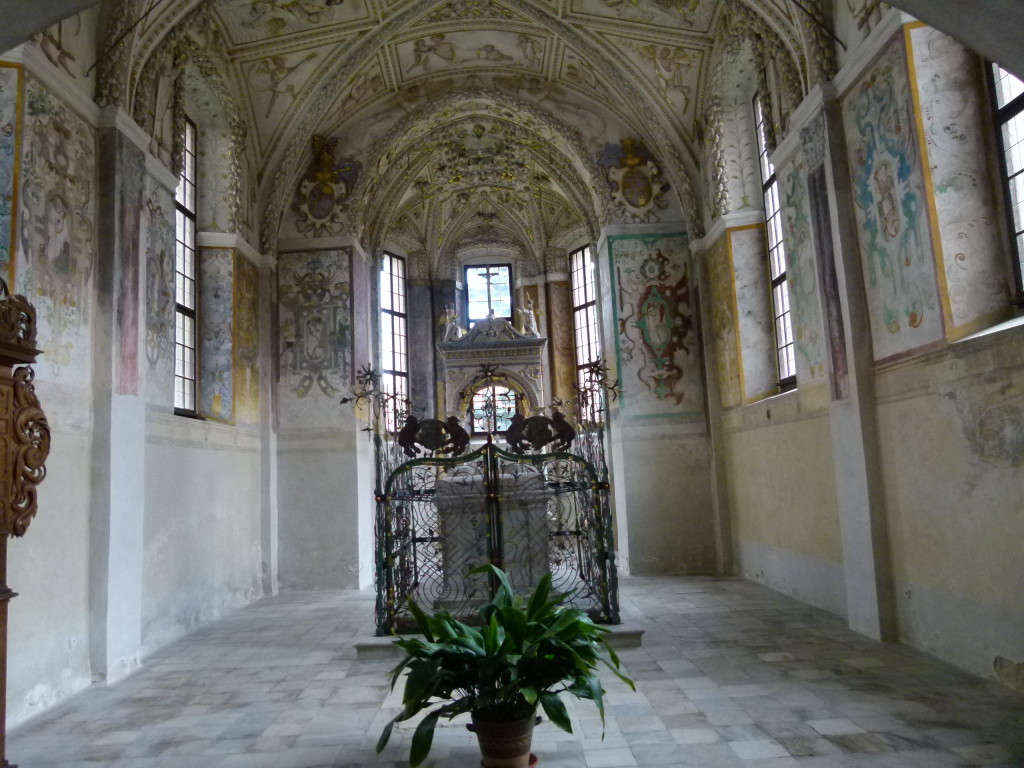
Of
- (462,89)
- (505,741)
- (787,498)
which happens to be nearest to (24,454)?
(505,741)

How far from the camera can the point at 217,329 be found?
10961 mm

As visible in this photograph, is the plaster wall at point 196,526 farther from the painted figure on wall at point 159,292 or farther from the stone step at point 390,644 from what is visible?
the stone step at point 390,644

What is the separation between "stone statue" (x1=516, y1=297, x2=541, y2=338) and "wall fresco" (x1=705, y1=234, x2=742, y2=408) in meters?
6.22

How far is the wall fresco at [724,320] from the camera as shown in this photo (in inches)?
445

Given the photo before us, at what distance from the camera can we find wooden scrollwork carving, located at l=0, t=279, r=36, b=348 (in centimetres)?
440

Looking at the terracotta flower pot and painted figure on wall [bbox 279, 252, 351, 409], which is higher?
painted figure on wall [bbox 279, 252, 351, 409]

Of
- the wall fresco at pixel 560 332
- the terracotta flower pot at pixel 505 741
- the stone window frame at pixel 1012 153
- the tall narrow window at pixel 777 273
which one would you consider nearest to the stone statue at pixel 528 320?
the wall fresco at pixel 560 332

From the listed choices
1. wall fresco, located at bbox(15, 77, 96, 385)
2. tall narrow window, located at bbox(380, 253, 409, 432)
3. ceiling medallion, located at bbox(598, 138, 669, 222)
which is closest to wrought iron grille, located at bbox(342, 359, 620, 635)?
wall fresco, located at bbox(15, 77, 96, 385)

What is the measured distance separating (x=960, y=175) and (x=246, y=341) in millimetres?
9424

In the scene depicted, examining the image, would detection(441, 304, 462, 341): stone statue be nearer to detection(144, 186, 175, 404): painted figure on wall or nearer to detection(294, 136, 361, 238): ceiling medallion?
detection(294, 136, 361, 238): ceiling medallion

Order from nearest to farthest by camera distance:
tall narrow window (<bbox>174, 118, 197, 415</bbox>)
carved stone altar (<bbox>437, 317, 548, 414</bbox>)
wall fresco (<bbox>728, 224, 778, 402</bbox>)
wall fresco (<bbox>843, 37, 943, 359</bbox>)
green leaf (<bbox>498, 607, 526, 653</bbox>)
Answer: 1. green leaf (<bbox>498, 607, 526, 653</bbox>)
2. wall fresco (<bbox>843, 37, 943, 359</bbox>)
3. tall narrow window (<bbox>174, 118, 197, 415</bbox>)
4. wall fresco (<bbox>728, 224, 778, 402</bbox>)
5. carved stone altar (<bbox>437, 317, 548, 414</bbox>)

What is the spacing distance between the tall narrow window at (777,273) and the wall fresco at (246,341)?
7.75 metres

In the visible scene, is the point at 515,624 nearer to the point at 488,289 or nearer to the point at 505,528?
the point at 505,528

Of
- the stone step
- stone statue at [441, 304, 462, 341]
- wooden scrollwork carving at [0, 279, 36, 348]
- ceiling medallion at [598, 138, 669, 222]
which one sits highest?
ceiling medallion at [598, 138, 669, 222]
